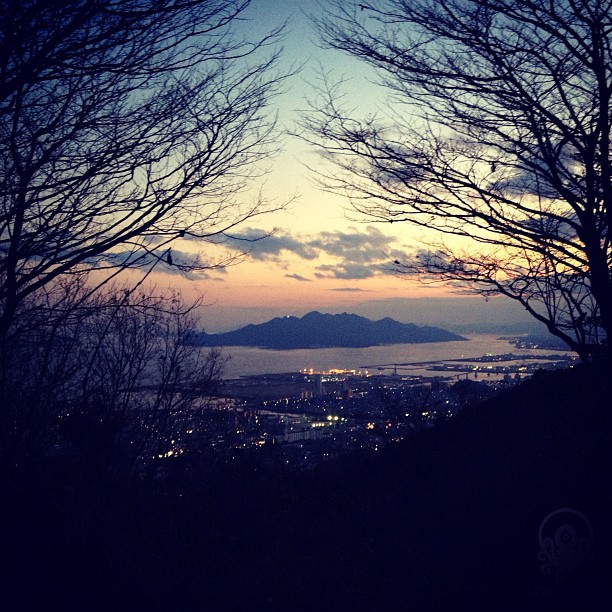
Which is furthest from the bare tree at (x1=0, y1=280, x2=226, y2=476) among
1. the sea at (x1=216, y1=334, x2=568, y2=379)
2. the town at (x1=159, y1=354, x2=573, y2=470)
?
the sea at (x1=216, y1=334, x2=568, y2=379)

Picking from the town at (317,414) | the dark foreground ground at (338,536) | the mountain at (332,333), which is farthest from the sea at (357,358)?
the dark foreground ground at (338,536)

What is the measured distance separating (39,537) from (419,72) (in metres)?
4.08

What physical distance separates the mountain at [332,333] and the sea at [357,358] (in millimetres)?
683

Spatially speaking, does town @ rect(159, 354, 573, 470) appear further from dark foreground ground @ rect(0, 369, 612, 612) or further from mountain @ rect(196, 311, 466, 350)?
mountain @ rect(196, 311, 466, 350)

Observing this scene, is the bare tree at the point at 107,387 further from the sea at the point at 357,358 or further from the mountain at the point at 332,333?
the mountain at the point at 332,333

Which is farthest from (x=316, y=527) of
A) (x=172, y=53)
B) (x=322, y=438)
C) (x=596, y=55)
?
(x=322, y=438)

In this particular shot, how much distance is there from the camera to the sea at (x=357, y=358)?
1049 inches

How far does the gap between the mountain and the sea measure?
2.24ft

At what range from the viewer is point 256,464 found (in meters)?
5.30

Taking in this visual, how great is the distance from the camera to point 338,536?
346 centimetres

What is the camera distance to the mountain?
35.0 meters

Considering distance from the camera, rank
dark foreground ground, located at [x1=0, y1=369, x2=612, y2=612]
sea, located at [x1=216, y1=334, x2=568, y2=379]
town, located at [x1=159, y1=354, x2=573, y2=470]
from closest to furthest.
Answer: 1. dark foreground ground, located at [x1=0, y1=369, x2=612, y2=612]
2. town, located at [x1=159, y1=354, x2=573, y2=470]
3. sea, located at [x1=216, y1=334, x2=568, y2=379]

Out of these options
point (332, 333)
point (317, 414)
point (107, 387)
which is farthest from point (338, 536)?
point (332, 333)

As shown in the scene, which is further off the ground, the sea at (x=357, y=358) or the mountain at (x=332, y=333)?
the mountain at (x=332, y=333)
